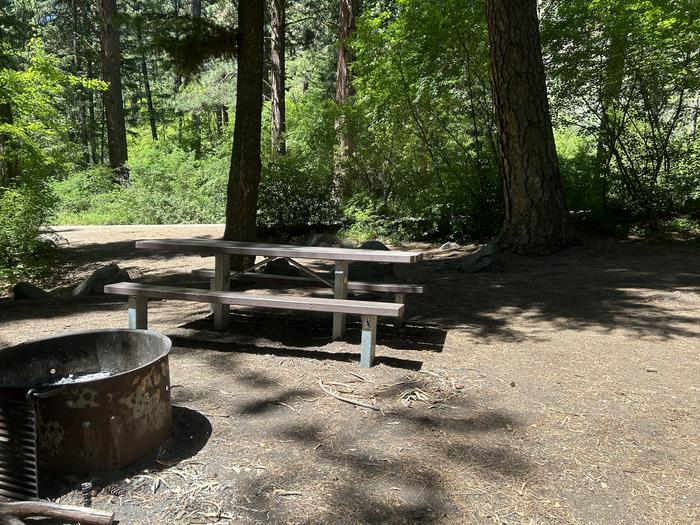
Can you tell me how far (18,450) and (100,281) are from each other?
18.9 feet

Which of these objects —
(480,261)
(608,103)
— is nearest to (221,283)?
(480,261)

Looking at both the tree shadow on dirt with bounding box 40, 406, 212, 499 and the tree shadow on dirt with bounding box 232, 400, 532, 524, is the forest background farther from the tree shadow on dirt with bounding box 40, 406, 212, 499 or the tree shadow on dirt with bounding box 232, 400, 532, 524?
the tree shadow on dirt with bounding box 232, 400, 532, 524

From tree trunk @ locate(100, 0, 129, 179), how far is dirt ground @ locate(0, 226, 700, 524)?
55.6ft

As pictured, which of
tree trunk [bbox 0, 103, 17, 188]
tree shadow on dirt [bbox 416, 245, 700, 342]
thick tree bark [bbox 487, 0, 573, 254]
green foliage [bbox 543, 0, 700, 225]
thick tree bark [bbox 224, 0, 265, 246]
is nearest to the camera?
tree shadow on dirt [bbox 416, 245, 700, 342]

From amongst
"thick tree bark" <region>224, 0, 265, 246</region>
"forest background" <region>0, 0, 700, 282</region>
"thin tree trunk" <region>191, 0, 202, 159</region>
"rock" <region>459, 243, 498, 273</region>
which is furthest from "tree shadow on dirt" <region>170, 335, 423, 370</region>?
"thin tree trunk" <region>191, 0, 202, 159</region>

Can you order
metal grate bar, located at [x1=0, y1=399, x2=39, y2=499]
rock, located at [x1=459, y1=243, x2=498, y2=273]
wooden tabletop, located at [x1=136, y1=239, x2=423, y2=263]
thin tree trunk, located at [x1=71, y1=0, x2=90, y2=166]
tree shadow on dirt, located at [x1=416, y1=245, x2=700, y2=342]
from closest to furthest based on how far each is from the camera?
metal grate bar, located at [x1=0, y1=399, x2=39, y2=499] < wooden tabletop, located at [x1=136, y1=239, x2=423, y2=263] < tree shadow on dirt, located at [x1=416, y1=245, x2=700, y2=342] < rock, located at [x1=459, y1=243, x2=498, y2=273] < thin tree trunk, located at [x1=71, y1=0, x2=90, y2=166]

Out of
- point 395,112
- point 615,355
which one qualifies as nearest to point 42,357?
point 615,355

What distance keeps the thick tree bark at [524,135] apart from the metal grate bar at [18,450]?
24.9ft

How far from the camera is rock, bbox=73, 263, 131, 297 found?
7.75 meters

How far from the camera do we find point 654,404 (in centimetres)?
362

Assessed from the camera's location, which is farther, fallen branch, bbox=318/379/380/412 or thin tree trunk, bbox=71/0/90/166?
thin tree trunk, bbox=71/0/90/166

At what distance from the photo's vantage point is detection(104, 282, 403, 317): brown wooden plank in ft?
13.6

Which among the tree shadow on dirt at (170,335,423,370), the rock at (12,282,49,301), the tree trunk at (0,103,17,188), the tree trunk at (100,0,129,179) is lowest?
the rock at (12,282,49,301)

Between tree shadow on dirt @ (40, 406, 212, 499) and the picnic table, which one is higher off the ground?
the picnic table
